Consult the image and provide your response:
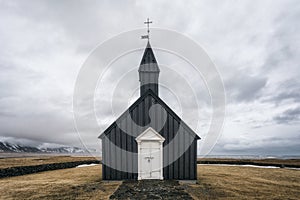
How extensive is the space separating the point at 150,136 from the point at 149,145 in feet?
2.13

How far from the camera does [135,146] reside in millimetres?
16031

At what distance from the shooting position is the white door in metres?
15.8

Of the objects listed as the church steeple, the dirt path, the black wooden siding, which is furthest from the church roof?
the dirt path

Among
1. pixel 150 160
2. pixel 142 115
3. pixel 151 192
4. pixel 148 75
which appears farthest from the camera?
pixel 148 75

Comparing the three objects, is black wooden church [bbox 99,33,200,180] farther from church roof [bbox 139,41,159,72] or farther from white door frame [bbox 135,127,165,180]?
church roof [bbox 139,41,159,72]

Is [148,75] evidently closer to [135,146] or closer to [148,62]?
[148,62]

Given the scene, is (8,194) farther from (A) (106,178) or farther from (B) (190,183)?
(B) (190,183)

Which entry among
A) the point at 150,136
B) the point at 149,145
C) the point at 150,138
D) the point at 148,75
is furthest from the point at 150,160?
the point at 148,75

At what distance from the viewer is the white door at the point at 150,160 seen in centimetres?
1583

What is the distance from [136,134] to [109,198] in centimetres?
583

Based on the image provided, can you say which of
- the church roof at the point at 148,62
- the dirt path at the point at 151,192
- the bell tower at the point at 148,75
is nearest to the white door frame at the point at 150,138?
the dirt path at the point at 151,192

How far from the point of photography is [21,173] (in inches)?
890

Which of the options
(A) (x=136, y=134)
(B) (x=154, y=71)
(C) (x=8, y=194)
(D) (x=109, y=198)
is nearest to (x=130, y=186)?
(D) (x=109, y=198)

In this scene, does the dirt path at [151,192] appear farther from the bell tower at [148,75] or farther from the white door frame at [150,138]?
the bell tower at [148,75]
